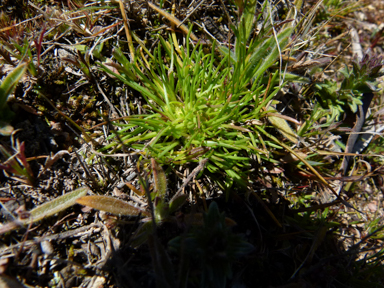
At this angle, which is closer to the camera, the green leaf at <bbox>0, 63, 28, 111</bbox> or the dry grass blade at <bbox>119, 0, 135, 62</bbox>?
the green leaf at <bbox>0, 63, 28, 111</bbox>

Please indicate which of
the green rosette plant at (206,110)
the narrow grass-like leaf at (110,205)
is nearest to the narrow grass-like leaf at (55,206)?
the narrow grass-like leaf at (110,205)

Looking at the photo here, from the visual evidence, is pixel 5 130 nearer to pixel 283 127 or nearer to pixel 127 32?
pixel 127 32

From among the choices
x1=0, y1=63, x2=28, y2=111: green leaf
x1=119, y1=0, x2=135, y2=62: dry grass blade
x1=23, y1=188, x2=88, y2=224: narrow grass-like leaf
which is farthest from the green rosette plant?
x1=0, y1=63, x2=28, y2=111: green leaf

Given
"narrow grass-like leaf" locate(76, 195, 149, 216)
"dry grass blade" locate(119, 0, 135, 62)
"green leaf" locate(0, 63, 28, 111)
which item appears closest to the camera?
"narrow grass-like leaf" locate(76, 195, 149, 216)

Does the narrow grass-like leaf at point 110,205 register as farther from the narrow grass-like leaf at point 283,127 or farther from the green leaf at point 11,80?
the narrow grass-like leaf at point 283,127

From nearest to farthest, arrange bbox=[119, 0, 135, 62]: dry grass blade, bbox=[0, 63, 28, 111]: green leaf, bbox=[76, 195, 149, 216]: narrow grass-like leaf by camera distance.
A: bbox=[76, 195, 149, 216]: narrow grass-like leaf → bbox=[0, 63, 28, 111]: green leaf → bbox=[119, 0, 135, 62]: dry grass blade

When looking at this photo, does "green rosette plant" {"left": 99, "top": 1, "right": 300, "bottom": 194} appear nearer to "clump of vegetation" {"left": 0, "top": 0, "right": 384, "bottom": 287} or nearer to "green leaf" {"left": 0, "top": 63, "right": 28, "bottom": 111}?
"clump of vegetation" {"left": 0, "top": 0, "right": 384, "bottom": 287}
